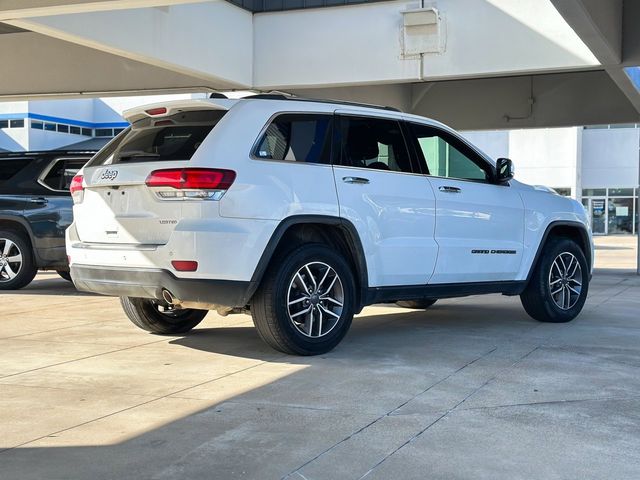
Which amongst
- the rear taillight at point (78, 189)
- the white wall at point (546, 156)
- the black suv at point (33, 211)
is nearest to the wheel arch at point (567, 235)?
the rear taillight at point (78, 189)

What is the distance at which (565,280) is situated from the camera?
848cm

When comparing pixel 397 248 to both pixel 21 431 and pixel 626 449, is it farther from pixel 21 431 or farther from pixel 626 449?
pixel 21 431

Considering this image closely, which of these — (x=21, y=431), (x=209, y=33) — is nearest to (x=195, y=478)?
(x=21, y=431)

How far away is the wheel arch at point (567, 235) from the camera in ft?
27.0

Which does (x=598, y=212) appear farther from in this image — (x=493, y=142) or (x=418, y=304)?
(x=418, y=304)

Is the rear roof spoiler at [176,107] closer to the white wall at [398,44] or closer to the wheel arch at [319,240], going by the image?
the wheel arch at [319,240]

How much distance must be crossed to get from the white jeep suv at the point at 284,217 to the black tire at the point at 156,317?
0.05 ft

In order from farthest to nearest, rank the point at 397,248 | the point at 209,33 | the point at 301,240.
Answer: the point at 209,33, the point at 397,248, the point at 301,240

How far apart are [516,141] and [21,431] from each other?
146 feet

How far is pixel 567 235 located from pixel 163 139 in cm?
471

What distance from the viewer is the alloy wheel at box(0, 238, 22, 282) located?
1159cm

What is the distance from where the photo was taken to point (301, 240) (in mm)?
6402

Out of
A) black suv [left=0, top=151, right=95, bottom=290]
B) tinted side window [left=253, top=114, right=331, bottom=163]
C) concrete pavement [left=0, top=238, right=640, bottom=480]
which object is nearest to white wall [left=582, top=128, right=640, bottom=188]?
black suv [left=0, top=151, right=95, bottom=290]

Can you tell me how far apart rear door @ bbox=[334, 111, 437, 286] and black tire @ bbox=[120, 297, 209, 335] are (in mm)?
1970
